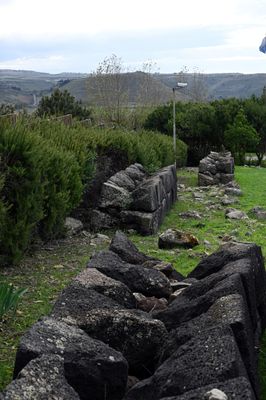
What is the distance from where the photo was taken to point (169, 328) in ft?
16.0

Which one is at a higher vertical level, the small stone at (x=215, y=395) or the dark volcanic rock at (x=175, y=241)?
the small stone at (x=215, y=395)

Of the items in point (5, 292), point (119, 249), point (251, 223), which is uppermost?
point (5, 292)

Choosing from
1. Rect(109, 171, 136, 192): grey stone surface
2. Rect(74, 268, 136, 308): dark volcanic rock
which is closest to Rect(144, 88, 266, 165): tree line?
Rect(109, 171, 136, 192): grey stone surface

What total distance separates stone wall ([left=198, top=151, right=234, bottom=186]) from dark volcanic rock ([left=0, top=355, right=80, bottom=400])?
16.6 m

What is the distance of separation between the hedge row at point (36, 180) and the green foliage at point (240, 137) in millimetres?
18911

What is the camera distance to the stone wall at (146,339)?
3314mm

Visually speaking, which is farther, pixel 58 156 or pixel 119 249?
pixel 58 156

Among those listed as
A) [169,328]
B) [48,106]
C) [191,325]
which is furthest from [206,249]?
[48,106]

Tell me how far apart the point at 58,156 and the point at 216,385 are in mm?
5954

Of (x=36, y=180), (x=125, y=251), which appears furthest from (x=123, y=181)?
(x=125, y=251)

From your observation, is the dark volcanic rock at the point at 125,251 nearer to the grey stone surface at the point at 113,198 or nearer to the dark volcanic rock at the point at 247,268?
the dark volcanic rock at the point at 247,268

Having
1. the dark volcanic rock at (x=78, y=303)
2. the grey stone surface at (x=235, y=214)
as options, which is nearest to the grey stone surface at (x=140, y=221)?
the grey stone surface at (x=235, y=214)

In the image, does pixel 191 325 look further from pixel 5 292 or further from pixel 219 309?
pixel 5 292

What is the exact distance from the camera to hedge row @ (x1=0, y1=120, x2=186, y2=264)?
7316mm
